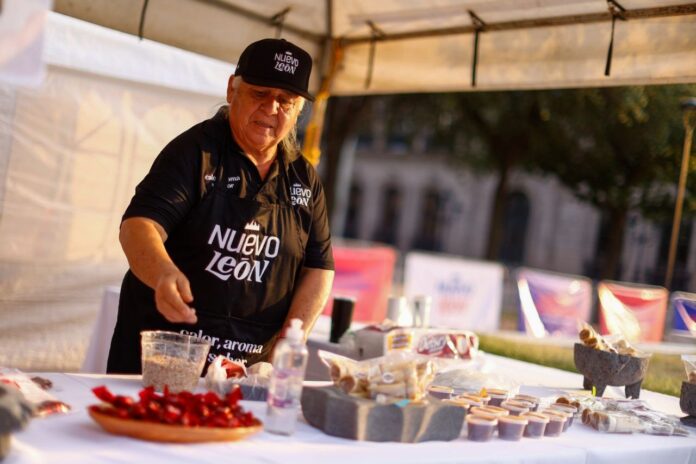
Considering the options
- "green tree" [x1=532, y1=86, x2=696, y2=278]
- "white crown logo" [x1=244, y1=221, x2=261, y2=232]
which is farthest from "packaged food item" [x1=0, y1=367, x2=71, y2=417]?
"green tree" [x1=532, y1=86, x2=696, y2=278]

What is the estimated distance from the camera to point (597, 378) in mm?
3105

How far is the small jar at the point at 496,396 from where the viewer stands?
2434 mm

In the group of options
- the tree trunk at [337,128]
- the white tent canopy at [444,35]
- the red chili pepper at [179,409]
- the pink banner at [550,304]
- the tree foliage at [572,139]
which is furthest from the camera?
the tree trunk at [337,128]

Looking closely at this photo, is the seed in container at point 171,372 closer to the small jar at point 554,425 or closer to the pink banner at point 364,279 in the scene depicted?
the small jar at point 554,425

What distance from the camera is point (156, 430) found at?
167 cm

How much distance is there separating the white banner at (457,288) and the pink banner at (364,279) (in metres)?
0.63

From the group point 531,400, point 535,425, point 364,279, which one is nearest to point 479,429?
point 535,425

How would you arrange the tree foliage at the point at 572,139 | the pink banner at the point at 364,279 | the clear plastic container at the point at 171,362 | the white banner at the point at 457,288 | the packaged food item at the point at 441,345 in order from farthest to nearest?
the tree foliage at the point at 572,139, the white banner at the point at 457,288, the pink banner at the point at 364,279, the packaged food item at the point at 441,345, the clear plastic container at the point at 171,362

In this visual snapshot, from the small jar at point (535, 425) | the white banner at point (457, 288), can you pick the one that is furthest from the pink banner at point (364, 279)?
the small jar at point (535, 425)

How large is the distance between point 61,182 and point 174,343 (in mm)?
2641

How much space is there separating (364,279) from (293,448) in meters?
7.79

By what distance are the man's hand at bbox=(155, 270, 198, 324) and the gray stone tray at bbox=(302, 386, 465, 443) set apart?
335 mm

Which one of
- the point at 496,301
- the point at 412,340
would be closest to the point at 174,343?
the point at 412,340

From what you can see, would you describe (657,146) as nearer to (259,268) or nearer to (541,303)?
(541,303)
